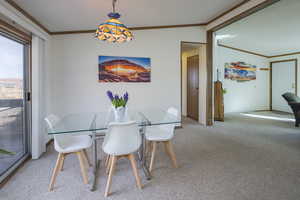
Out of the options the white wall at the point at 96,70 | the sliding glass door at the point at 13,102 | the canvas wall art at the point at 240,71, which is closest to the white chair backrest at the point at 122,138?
the sliding glass door at the point at 13,102

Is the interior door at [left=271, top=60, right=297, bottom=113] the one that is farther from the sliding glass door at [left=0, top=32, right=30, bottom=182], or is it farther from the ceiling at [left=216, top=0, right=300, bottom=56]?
the sliding glass door at [left=0, top=32, right=30, bottom=182]

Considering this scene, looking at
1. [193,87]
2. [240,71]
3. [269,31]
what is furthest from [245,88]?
[193,87]

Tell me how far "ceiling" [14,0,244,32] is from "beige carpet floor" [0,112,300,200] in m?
2.33

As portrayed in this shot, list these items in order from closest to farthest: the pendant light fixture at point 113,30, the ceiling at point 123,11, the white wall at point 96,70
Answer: the pendant light fixture at point 113,30 → the ceiling at point 123,11 → the white wall at point 96,70

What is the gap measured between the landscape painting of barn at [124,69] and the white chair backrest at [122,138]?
226cm

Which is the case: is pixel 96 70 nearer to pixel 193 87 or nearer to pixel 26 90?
pixel 26 90

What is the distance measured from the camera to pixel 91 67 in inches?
142

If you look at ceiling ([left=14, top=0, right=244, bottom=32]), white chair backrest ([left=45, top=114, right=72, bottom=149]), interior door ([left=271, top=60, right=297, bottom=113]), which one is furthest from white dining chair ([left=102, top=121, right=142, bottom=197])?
interior door ([left=271, top=60, right=297, bottom=113])

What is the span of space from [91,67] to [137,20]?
4.76 ft

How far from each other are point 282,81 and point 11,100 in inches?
351

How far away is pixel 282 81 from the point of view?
677 cm

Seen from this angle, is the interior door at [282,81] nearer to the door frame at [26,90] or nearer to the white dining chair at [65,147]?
the white dining chair at [65,147]

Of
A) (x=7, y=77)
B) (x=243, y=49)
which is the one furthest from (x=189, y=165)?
(x=243, y=49)

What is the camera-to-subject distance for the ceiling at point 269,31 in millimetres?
3365
